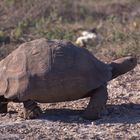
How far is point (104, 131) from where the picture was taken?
249 inches

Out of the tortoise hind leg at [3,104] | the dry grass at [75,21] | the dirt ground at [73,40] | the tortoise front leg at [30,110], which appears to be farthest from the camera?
the dry grass at [75,21]

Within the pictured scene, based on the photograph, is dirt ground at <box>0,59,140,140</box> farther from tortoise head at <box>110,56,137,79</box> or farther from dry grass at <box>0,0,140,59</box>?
dry grass at <box>0,0,140,59</box>

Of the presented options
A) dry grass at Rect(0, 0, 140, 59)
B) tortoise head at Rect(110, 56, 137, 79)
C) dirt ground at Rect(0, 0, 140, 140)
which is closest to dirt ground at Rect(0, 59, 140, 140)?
dirt ground at Rect(0, 0, 140, 140)

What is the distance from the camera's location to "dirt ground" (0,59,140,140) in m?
6.21

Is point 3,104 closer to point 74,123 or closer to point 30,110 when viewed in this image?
point 30,110

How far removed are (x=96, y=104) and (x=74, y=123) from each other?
36 centimetres

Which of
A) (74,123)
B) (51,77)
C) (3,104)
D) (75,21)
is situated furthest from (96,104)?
(75,21)

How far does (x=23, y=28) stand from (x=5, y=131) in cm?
562

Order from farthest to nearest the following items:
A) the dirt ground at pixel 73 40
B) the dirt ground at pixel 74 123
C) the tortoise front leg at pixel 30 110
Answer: the tortoise front leg at pixel 30 110 < the dirt ground at pixel 73 40 < the dirt ground at pixel 74 123

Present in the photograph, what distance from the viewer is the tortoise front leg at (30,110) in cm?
671

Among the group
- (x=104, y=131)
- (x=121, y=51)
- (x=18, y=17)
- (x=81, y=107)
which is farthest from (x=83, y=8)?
(x=104, y=131)

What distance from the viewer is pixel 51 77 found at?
21.6 feet

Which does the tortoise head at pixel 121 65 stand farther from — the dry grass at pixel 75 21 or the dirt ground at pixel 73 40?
the dry grass at pixel 75 21

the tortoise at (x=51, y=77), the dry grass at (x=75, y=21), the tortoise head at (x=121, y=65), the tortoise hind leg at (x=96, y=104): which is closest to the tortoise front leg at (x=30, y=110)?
the tortoise at (x=51, y=77)
